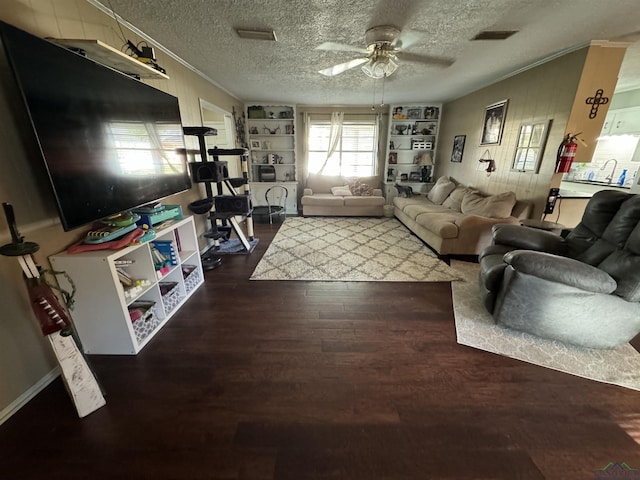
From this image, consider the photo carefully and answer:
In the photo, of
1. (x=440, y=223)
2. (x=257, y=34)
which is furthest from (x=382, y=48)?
(x=440, y=223)

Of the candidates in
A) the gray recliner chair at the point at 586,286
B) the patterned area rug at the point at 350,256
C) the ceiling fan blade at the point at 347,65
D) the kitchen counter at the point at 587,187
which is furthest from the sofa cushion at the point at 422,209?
the ceiling fan blade at the point at 347,65

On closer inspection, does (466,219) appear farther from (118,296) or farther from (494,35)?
(118,296)

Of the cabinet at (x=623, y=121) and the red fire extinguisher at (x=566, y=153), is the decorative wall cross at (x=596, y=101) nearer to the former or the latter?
the red fire extinguisher at (x=566, y=153)

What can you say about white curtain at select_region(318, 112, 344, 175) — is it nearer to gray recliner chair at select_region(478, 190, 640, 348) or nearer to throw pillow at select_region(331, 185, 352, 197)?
throw pillow at select_region(331, 185, 352, 197)

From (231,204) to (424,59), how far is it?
2749 mm

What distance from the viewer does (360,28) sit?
81.7 inches

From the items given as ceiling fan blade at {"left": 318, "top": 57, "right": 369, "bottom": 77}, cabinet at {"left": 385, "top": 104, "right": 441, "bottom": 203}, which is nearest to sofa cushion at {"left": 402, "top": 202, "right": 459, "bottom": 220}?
cabinet at {"left": 385, "top": 104, "right": 441, "bottom": 203}

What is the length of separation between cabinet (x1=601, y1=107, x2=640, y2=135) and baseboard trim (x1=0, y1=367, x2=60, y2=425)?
651 cm

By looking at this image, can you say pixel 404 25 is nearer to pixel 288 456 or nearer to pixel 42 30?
pixel 42 30

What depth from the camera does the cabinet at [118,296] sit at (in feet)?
4.99

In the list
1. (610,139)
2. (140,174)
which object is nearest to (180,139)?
(140,174)

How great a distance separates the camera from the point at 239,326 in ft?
6.64

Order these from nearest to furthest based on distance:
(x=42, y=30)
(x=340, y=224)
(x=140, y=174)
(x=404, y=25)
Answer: (x=42, y=30) < (x=140, y=174) < (x=404, y=25) < (x=340, y=224)

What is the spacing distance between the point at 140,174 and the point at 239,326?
1.41 m
